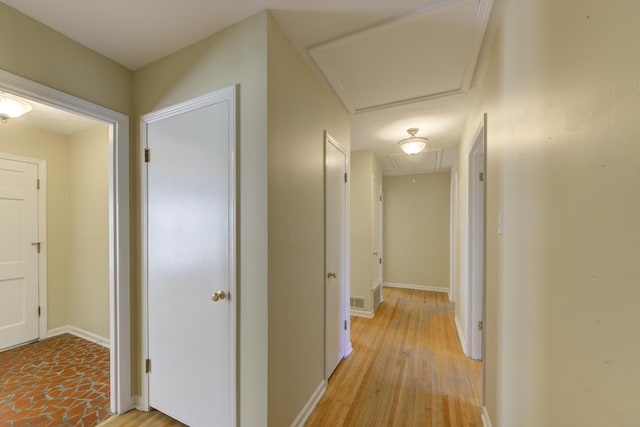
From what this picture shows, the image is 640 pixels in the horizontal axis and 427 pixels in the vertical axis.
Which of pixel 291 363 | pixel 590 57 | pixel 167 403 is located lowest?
pixel 167 403

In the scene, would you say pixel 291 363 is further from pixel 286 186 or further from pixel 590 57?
pixel 590 57

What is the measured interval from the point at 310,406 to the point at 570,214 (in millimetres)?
1923

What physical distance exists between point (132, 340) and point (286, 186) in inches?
65.8

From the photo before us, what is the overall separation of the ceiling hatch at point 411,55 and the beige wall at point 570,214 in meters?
0.25

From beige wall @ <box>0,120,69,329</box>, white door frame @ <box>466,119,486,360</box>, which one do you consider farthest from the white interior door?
beige wall @ <box>0,120,69,329</box>

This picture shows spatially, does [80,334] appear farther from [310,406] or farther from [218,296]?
[310,406]

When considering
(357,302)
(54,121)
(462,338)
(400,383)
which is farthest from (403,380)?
(54,121)

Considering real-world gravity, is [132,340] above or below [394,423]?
above

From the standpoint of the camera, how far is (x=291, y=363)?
5.03 ft

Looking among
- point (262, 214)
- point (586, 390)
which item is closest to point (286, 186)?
point (262, 214)

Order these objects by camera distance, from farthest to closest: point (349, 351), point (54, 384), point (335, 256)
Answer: point (349, 351), point (335, 256), point (54, 384)

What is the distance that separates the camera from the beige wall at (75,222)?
2.79m

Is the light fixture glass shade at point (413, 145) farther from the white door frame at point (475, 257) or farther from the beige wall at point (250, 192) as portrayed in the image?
the beige wall at point (250, 192)

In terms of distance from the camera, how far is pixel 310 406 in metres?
Answer: 1.75
